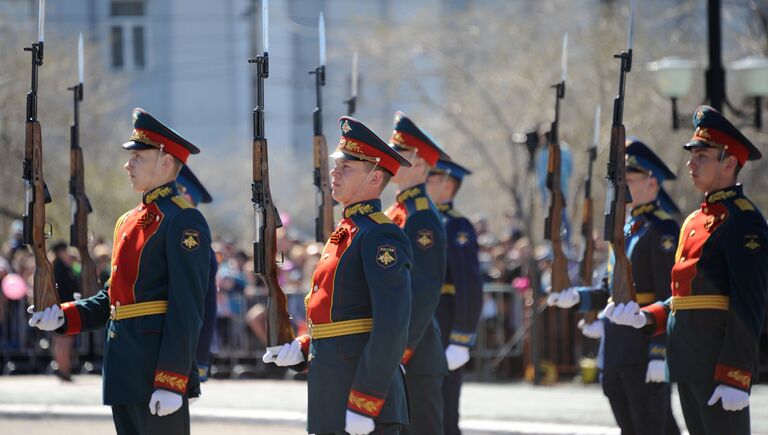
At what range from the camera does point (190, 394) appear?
273 inches

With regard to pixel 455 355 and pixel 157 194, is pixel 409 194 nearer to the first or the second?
pixel 455 355

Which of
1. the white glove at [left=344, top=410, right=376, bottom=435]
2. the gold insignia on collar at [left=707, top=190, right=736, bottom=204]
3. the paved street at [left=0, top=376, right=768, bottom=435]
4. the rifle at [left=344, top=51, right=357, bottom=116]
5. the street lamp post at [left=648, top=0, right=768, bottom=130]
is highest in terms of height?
the street lamp post at [left=648, top=0, right=768, bottom=130]

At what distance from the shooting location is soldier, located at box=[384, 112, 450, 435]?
7262 millimetres

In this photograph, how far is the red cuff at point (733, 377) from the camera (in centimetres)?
658

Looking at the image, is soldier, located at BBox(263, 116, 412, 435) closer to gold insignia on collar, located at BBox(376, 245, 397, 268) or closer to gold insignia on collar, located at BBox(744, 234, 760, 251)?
gold insignia on collar, located at BBox(376, 245, 397, 268)

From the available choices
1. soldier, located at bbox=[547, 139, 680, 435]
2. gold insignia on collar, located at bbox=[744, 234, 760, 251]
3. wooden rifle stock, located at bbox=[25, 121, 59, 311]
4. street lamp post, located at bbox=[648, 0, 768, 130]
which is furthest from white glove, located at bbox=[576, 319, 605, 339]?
street lamp post, located at bbox=[648, 0, 768, 130]

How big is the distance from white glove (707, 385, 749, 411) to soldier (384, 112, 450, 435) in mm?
1496

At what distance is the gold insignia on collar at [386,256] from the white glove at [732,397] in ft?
5.69

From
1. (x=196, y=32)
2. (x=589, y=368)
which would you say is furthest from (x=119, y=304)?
(x=196, y=32)

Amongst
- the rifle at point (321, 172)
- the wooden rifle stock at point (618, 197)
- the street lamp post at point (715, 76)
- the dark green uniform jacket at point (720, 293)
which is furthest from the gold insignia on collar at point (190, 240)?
the street lamp post at point (715, 76)

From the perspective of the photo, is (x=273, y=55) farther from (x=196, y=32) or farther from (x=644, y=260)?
(x=644, y=260)

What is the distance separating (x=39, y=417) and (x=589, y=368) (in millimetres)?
5610

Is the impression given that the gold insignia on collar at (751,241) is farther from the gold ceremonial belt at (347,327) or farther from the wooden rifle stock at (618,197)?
the gold ceremonial belt at (347,327)

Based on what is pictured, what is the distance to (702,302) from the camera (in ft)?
22.6
